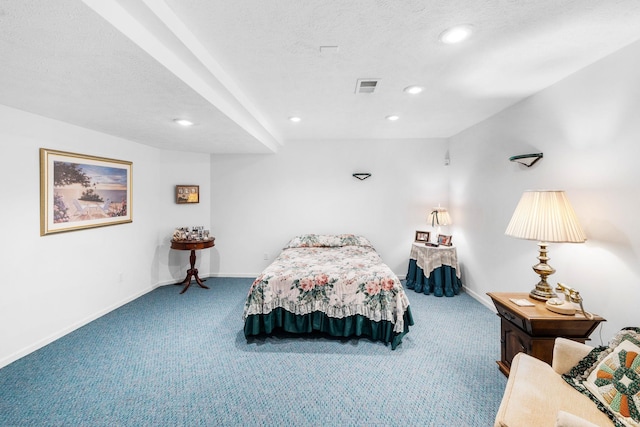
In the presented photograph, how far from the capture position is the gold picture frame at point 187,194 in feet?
14.7

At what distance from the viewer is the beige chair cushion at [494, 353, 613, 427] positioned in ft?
3.96

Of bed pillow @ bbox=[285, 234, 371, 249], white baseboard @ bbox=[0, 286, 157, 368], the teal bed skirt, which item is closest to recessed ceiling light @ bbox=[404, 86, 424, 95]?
the teal bed skirt

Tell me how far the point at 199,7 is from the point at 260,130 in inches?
85.0

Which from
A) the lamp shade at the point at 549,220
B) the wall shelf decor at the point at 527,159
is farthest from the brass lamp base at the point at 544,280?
the wall shelf decor at the point at 527,159

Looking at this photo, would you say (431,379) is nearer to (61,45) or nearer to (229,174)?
(61,45)

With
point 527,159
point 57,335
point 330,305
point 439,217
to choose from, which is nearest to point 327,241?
point 330,305

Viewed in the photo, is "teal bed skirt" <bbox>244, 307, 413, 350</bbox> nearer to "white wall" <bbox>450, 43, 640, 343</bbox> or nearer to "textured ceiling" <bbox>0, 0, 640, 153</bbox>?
"white wall" <bbox>450, 43, 640, 343</bbox>

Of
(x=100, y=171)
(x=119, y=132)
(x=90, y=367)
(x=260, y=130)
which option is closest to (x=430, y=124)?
(x=260, y=130)

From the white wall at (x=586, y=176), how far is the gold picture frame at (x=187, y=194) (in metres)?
4.45

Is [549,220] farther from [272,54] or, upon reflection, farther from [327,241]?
[327,241]

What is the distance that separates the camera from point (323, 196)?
4719 millimetres

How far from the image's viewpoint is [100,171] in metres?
3.22

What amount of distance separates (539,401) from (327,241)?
323 cm

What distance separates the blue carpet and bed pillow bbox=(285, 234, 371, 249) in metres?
1.57
